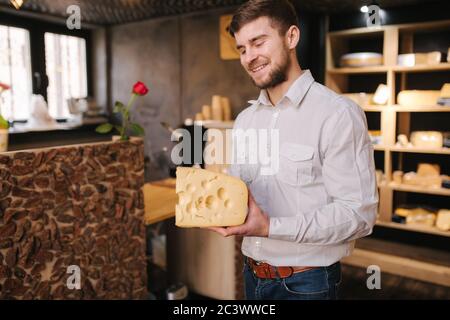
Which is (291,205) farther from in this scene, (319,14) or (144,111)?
(144,111)

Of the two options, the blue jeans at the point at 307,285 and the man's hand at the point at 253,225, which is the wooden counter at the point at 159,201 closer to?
the blue jeans at the point at 307,285

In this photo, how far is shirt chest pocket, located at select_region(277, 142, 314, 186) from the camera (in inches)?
50.8

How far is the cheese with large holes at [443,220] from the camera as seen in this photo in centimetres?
357

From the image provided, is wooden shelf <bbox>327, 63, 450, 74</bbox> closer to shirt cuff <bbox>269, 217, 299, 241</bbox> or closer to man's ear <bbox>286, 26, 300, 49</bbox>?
man's ear <bbox>286, 26, 300, 49</bbox>

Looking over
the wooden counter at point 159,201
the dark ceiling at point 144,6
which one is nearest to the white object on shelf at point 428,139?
the dark ceiling at point 144,6

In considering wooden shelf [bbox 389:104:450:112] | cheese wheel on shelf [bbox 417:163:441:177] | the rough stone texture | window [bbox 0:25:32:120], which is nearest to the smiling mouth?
the rough stone texture

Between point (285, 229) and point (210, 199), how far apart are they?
276 millimetres

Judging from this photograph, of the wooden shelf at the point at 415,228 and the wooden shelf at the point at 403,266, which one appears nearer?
the wooden shelf at the point at 403,266

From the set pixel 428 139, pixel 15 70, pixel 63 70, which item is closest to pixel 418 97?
pixel 428 139

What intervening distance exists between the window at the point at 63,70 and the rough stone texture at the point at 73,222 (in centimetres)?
274

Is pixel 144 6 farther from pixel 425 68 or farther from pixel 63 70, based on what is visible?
pixel 425 68

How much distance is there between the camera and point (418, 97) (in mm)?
3664

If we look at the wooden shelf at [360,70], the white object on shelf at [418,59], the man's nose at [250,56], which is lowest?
the man's nose at [250,56]

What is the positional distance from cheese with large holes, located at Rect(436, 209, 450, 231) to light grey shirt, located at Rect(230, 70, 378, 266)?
104 inches
